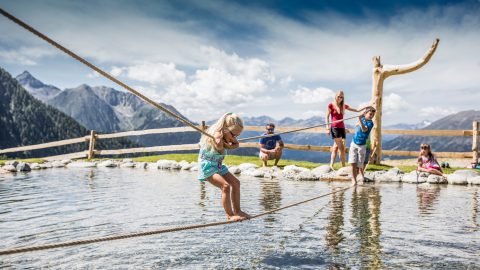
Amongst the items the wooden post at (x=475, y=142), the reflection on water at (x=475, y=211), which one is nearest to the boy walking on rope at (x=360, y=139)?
the reflection on water at (x=475, y=211)

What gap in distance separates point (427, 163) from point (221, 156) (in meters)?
9.96

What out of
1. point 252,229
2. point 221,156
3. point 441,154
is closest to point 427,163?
point 441,154

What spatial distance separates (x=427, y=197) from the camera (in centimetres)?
929

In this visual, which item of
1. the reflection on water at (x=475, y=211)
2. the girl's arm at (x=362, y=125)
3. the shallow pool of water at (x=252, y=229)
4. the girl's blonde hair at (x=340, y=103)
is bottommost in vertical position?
the shallow pool of water at (x=252, y=229)

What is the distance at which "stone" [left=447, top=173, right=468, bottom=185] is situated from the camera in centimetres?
1213

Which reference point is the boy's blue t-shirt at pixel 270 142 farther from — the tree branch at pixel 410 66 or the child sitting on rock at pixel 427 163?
the child sitting on rock at pixel 427 163

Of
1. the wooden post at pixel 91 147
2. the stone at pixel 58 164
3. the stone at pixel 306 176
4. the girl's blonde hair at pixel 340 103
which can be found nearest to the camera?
the girl's blonde hair at pixel 340 103

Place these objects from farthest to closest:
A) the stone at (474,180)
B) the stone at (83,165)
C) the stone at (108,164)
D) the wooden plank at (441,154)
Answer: the stone at (83,165)
the stone at (108,164)
the wooden plank at (441,154)
the stone at (474,180)

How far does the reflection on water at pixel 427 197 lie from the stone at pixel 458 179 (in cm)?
89

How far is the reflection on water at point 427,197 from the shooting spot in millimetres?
7617

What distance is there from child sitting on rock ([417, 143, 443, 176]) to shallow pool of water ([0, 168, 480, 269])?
9.00 ft

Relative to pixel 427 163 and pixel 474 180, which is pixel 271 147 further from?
pixel 474 180

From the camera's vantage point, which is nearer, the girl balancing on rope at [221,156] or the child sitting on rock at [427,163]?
the girl balancing on rope at [221,156]

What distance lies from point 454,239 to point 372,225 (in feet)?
3.91
